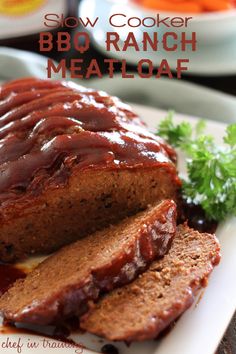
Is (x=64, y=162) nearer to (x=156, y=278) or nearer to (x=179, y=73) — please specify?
(x=156, y=278)

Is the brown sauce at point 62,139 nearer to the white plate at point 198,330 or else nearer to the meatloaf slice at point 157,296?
the meatloaf slice at point 157,296

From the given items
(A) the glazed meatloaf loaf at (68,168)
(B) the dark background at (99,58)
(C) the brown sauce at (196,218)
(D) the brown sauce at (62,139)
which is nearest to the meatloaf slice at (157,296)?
(C) the brown sauce at (196,218)

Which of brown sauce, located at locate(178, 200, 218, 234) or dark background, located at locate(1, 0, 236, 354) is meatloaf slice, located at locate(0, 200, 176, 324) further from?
dark background, located at locate(1, 0, 236, 354)

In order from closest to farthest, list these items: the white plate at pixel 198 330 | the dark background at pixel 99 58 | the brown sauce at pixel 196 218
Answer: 1. the white plate at pixel 198 330
2. the brown sauce at pixel 196 218
3. the dark background at pixel 99 58

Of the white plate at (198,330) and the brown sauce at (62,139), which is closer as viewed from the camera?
the white plate at (198,330)

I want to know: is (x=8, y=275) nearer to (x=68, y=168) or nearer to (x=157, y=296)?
(x=68, y=168)

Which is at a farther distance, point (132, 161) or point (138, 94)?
point (138, 94)

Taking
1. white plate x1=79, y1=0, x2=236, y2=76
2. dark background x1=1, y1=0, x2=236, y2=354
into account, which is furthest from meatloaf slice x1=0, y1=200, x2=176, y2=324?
dark background x1=1, y1=0, x2=236, y2=354

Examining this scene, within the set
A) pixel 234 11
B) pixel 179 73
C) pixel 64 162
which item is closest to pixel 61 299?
pixel 64 162
